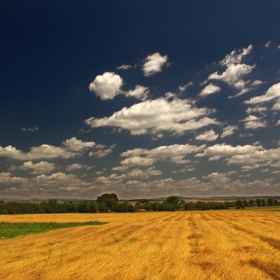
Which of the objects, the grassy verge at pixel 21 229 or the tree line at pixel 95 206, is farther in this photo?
the tree line at pixel 95 206

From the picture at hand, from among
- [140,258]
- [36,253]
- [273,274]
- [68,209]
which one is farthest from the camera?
[68,209]

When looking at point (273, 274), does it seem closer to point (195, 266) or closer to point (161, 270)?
point (195, 266)

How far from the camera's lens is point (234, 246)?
1939cm

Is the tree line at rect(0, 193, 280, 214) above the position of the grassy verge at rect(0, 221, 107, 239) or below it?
above

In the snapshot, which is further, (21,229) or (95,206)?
(95,206)

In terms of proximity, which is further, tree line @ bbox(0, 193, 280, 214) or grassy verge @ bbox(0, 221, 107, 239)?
tree line @ bbox(0, 193, 280, 214)

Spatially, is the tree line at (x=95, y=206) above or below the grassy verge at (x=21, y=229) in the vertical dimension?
above

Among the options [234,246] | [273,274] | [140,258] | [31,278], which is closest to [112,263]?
[140,258]

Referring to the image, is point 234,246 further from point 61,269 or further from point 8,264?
point 8,264

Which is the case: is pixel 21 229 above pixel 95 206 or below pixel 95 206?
below

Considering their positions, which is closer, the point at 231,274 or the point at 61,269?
the point at 231,274

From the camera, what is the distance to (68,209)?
142 meters

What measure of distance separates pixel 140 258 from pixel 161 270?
3.08m

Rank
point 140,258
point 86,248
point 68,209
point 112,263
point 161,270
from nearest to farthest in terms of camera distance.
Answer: point 161,270, point 112,263, point 140,258, point 86,248, point 68,209
